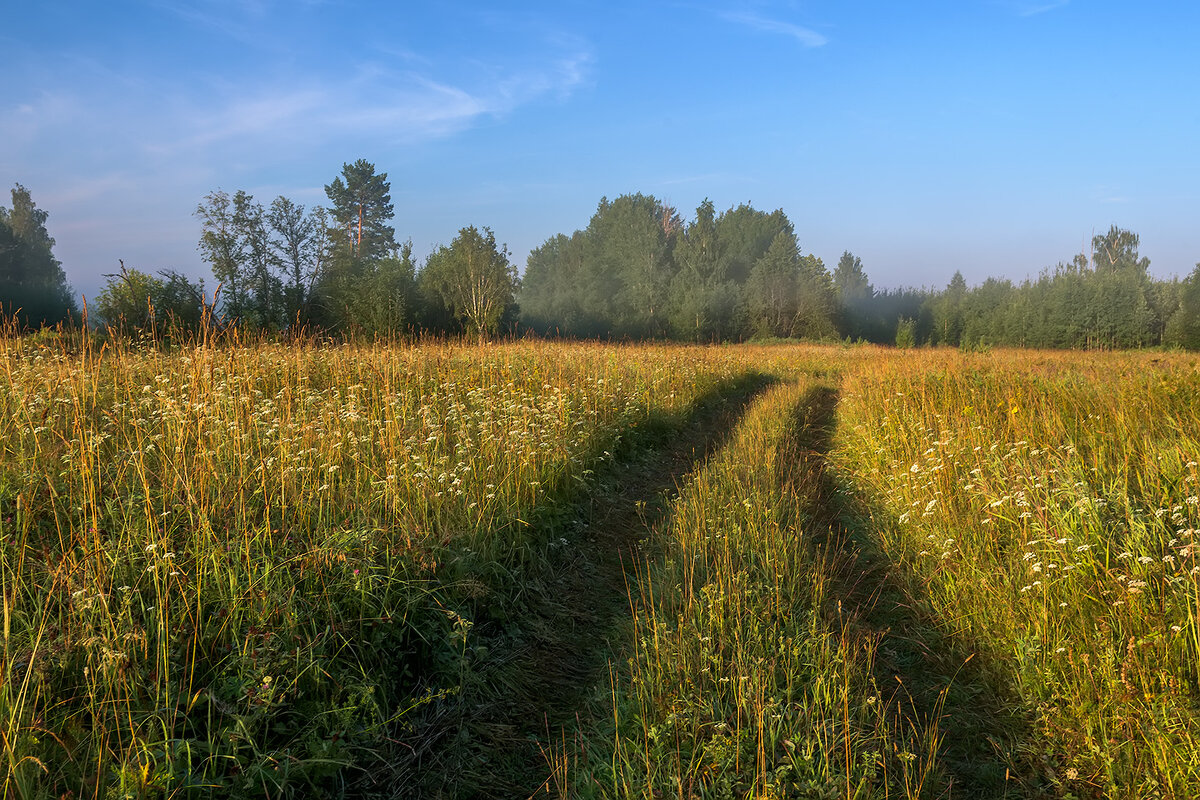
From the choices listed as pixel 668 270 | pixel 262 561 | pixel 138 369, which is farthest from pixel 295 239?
pixel 262 561

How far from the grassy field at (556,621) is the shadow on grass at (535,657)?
24 millimetres

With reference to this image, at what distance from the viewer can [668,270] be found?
59875 millimetres

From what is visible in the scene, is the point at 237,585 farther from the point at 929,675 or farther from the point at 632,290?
the point at 632,290

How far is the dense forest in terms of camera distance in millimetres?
34062

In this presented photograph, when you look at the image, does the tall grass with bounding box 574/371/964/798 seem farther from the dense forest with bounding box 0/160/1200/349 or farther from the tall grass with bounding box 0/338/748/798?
the dense forest with bounding box 0/160/1200/349

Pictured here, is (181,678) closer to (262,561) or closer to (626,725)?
(262,561)

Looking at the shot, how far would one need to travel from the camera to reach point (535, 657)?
4.00 metres

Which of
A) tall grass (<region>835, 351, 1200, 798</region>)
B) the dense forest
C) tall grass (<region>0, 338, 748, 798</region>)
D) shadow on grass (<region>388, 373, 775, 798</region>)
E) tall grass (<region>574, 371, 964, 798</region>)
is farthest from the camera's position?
the dense forest

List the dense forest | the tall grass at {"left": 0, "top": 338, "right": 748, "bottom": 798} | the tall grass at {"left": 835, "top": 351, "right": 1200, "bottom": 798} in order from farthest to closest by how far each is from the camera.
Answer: the dense forest < the tall grass at {"left": 835, "top": 351, "right": 1200, "bottom": 798} < the tall grass at {"left": 0, "top": 338, "right": 748, "bottom": 798}

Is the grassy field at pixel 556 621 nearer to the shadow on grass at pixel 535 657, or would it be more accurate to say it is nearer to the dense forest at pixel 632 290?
the shadow on grass at pixel 535 657

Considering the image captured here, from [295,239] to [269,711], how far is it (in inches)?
1996

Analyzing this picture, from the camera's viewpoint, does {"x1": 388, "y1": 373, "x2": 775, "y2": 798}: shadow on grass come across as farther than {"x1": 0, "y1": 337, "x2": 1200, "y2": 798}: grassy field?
Yes

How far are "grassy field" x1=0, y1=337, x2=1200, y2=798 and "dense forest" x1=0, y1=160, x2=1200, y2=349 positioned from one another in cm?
1436

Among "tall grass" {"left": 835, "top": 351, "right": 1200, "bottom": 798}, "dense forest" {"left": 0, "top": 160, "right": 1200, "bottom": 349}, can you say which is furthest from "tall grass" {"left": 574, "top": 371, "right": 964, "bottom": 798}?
"dense forest" {"left": 0, "top": 160, "right": 1200, "bottom": 349}
